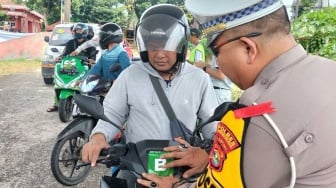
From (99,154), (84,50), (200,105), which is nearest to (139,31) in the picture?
(200,105)

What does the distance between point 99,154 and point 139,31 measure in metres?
0.68

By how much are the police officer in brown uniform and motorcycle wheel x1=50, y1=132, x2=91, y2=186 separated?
112 inches

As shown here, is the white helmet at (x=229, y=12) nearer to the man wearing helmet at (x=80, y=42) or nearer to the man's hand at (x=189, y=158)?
the man's hand at (x=189, y=158)

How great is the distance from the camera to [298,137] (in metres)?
0.89

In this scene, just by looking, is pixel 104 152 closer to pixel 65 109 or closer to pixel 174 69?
pixel 174 69

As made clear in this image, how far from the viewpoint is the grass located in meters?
13.2

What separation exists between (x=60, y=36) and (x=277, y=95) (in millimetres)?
10357

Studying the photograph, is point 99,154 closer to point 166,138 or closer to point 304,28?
point 166,138

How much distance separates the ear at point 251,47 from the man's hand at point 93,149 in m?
1.01

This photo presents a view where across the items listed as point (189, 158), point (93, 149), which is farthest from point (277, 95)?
point (93, 149)

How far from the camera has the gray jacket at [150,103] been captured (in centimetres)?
194

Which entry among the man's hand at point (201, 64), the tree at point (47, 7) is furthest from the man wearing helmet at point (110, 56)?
the tree at point (47, 7)

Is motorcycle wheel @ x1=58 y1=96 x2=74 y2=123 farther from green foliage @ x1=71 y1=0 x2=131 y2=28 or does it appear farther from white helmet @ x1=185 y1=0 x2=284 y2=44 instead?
green foliage @ x1=71 y1=0 x2=131 y2=28

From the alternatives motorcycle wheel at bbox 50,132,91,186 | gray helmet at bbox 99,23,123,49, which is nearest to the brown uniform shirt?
motorcycle wheel at bbox 50,132,91,186
